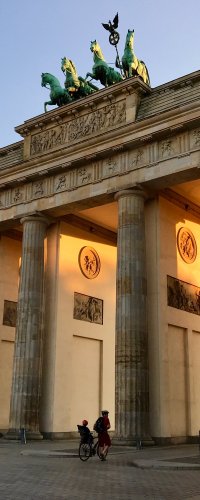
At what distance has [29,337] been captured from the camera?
2392 centimetres

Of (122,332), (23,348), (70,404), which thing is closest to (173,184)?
(122,332)

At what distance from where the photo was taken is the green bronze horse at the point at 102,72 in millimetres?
26188

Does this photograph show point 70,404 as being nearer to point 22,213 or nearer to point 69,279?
point 69,279

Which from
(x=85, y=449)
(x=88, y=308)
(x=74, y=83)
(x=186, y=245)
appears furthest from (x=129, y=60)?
(x=85, y=449)

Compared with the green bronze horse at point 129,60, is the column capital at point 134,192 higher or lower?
lower

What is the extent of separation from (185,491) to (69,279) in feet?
57.6

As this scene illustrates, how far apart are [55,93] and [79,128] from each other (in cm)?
340

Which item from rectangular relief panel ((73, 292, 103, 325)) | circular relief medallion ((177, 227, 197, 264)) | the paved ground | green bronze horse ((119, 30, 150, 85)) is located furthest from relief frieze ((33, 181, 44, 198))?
the paved ground

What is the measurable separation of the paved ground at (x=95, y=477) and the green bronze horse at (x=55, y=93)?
56.4 feet

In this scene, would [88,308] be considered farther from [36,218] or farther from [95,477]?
[95,477]

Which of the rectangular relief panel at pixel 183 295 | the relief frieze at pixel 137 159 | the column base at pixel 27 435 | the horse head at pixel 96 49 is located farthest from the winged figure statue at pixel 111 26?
the column base at pixel 27 435

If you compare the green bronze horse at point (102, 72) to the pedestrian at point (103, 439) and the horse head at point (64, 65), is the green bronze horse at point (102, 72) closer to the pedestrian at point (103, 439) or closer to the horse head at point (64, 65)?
the horse head at point (64, 65)

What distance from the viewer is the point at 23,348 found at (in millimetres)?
23906

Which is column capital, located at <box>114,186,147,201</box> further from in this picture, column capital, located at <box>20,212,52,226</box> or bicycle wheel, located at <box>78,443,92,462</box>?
bicycle wheel, located at <box>78,443,92,462</box>
